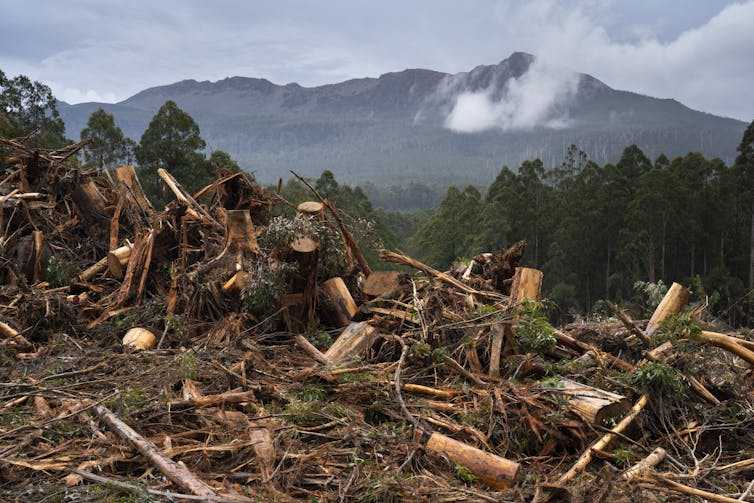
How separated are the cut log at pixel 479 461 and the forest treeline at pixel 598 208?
25004 mm

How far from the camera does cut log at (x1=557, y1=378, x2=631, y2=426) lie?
A: 14.0 feet

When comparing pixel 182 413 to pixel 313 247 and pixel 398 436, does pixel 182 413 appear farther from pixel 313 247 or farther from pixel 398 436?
pixel 313 247

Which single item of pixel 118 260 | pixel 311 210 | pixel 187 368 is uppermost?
pixel 311 210

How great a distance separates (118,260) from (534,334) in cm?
534

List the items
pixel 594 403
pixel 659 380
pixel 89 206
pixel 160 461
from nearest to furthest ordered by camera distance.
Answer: pixel 160 461
pixel 594 403
pixel 659 380
pixel 89 206

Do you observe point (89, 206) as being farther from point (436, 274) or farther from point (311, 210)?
point (436, 274)

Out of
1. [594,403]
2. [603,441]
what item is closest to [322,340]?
[594,403]

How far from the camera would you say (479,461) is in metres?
3.75

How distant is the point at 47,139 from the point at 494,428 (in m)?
28.9

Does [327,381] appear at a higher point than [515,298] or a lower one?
lower

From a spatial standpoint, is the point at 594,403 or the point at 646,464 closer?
Result: the point at 646,464

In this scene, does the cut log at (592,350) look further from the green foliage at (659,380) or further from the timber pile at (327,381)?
the green foliage at (659,380)

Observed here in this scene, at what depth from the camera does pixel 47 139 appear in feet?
90.0

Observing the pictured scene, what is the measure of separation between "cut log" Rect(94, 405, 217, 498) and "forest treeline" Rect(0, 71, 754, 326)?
24641 mm
